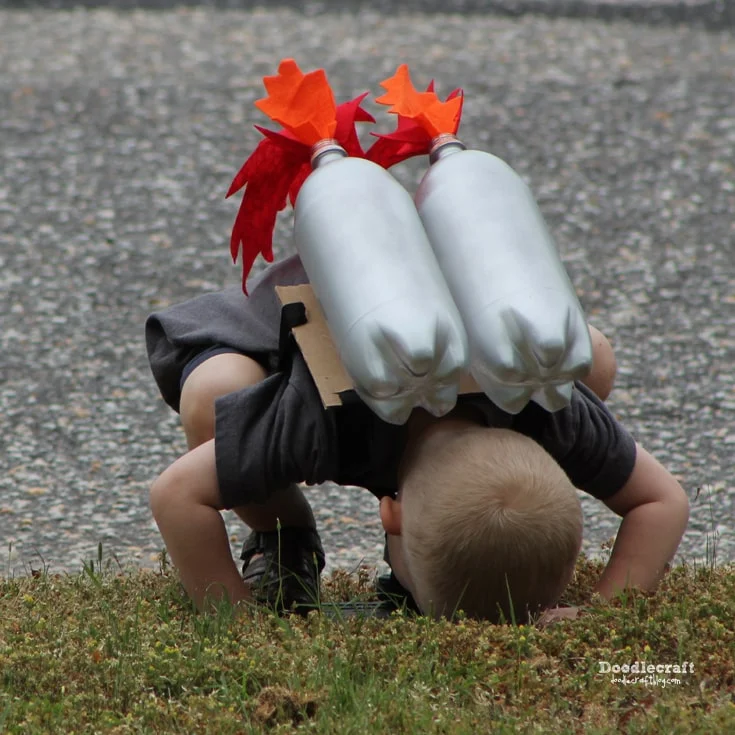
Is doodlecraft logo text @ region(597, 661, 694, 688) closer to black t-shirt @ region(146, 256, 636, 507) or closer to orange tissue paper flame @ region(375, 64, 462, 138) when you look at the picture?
black t-shirt @ region(146, 256, 636, 507)

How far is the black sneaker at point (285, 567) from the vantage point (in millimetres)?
2699

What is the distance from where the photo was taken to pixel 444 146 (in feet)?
8.41

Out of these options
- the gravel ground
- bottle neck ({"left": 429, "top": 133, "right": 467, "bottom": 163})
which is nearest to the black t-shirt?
bottle neck ({"left": 429, "top": 133, "right": 467, "bottom": 163})

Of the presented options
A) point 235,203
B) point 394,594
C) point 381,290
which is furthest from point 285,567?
point 235,203

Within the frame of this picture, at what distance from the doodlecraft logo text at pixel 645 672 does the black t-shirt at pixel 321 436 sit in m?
0.42

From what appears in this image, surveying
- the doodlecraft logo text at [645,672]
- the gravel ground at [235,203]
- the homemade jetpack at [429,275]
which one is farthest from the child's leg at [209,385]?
the doodlecraft logo text at [645,672]

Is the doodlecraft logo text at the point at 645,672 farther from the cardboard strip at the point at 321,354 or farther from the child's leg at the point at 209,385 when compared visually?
the child's leg at the point at 209,385

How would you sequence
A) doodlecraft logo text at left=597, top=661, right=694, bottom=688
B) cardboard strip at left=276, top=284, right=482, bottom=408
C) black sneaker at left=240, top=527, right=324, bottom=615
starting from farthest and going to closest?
black sneaker at left=240, top=527, right=324, bottom=615, cardboard strip at left=276, top=284, right=482, bottom=408, doodlecraft logo text at left=597, top=661, right=694, bottom=688

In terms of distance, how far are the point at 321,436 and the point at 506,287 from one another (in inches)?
16.7

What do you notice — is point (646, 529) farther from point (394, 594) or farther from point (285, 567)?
point (285, 567)

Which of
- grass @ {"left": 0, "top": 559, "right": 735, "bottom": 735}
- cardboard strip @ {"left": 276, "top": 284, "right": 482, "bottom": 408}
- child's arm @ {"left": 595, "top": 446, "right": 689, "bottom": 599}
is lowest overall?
grass @ {"left": 0, "top": 559, "right": 735, "bottom": 735}

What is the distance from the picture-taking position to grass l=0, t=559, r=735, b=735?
208cm

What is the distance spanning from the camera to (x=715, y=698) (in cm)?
214

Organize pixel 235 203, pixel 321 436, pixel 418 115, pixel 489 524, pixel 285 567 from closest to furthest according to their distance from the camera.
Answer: pixel 489 524 → pixel 321 436 → pixel 418 115 → pixel 285 567 → pixel 235 203
